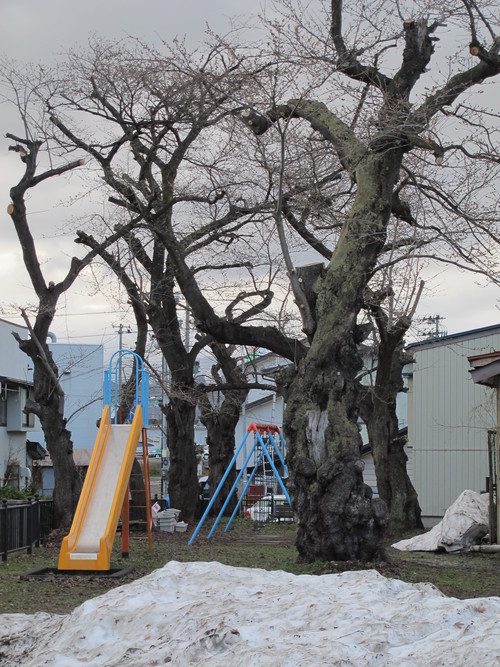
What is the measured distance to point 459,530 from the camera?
49.8 ft

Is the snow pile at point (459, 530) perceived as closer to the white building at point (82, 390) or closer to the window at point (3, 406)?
the window at point (3, 406)

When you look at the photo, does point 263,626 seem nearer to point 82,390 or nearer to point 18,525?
point 18,525

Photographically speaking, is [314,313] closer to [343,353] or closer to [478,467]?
[343,353]

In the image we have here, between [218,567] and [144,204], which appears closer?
[218,567]

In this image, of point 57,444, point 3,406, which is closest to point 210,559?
point 57,444

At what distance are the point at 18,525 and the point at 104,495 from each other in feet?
7.97

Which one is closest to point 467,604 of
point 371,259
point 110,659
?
point 110,659

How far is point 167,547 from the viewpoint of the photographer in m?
17.1

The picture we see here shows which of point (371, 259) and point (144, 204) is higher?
point (144, 204)

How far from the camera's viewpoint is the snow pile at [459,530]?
15078 millimetres

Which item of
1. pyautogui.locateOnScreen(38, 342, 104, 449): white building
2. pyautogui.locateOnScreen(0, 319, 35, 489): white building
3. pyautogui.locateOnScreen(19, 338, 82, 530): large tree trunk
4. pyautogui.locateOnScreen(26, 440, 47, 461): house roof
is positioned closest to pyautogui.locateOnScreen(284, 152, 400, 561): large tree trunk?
pyautogui.locateOnScreen(19, 338, 82, 530): large tree trunk

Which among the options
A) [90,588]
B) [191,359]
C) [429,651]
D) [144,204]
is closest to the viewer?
[429,651]

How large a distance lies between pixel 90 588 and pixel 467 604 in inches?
230

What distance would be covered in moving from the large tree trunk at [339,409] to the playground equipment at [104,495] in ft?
9.34
